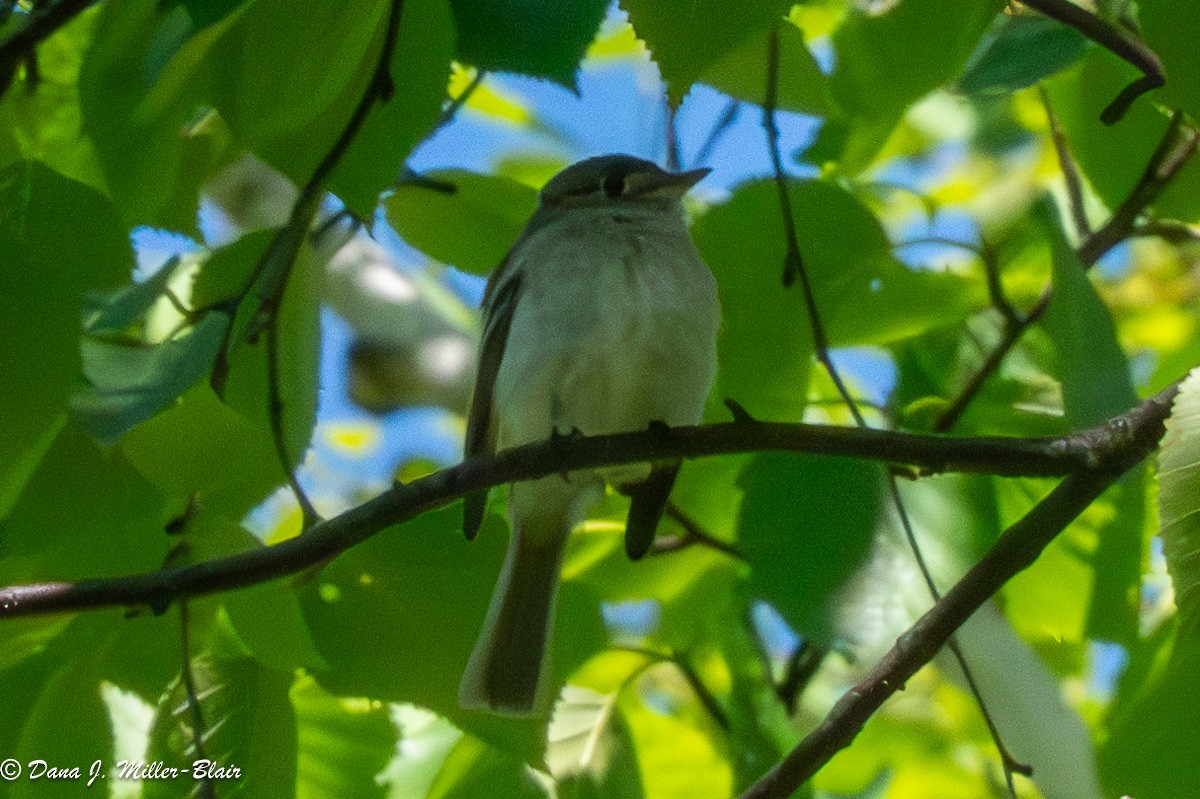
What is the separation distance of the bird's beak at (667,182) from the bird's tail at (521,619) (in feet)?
2.89

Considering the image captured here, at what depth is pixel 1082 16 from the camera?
2008 mm

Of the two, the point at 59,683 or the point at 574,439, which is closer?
the point at 59,683

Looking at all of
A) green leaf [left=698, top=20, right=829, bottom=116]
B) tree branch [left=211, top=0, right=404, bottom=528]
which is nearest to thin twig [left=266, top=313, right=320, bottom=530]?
tree branch [left=211, top=0, right=404, bottom=528]

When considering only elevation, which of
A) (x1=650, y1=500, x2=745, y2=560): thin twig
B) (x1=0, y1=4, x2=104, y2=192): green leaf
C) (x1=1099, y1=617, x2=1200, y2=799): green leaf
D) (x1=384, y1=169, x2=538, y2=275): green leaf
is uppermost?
(x1=0, y1=4, x2=104, y2=192): green leaf

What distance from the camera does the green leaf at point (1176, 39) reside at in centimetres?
149

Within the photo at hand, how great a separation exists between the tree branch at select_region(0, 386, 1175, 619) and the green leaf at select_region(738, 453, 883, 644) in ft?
1.00

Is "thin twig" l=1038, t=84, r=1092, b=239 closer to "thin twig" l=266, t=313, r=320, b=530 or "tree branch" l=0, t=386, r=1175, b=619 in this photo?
"tree branch" l=0, t=386, r=1175, b=619

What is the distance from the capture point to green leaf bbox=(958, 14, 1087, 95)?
2059 mm

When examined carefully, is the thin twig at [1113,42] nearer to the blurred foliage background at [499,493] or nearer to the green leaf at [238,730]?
the blurred foliage background at [499,493]

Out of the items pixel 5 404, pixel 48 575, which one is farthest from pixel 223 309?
pixel 48 575

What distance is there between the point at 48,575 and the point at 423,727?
0.84 metres

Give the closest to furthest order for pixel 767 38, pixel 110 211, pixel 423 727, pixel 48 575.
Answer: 1. pixel 110 211
2. pixel 48 575
3. pixel 767 38
4. pixel 423 727

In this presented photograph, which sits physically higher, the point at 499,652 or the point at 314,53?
the point at 314,53

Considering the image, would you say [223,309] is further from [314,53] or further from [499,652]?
[499,652]
